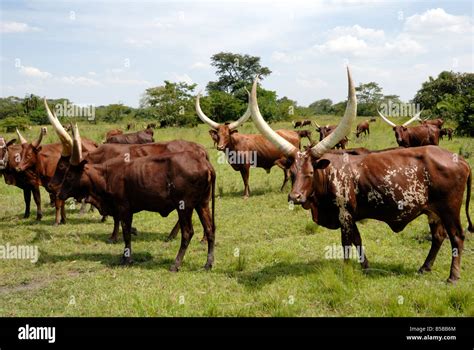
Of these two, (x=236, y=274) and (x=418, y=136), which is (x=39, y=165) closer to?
(x=236, y=274)

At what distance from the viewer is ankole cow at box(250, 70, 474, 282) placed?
5.26 meters

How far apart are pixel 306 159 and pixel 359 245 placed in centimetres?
140

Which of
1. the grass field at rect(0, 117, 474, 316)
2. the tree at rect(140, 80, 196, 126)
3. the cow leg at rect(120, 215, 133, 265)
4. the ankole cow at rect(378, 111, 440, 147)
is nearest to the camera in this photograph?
the grass field at rect(0, 117, 474, 316)

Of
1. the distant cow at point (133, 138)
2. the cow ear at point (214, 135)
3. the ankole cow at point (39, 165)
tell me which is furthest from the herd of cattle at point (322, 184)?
the distant cow at point (133, 138)

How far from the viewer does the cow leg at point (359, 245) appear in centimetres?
570

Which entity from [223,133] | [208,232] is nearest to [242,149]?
[223,133]

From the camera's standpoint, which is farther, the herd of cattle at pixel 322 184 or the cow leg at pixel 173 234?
the cow leg at pixel 173 234

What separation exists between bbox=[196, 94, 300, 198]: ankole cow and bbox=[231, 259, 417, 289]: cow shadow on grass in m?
5.19

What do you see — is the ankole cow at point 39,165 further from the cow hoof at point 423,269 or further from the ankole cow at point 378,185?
the cow hoof at point 423,269

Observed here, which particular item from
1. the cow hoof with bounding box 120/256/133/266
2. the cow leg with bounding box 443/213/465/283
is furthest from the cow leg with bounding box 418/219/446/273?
the cow hoof with bounding box 120/256/133/266

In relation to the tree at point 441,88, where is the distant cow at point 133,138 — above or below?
below

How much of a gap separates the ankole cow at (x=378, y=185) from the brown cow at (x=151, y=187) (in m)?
1.31

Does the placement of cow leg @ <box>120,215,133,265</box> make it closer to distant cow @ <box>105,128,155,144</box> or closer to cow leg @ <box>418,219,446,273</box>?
cow leg @ <box>418,219,446,273</box>
